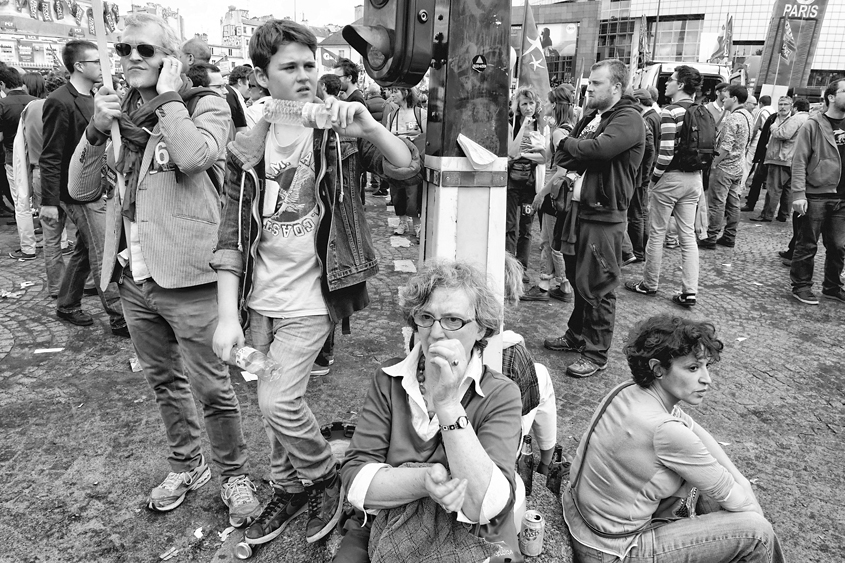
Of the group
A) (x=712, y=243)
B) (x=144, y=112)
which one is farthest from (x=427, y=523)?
(x=712, y=243)

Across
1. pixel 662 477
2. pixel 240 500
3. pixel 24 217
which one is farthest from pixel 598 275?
pixel 24 217

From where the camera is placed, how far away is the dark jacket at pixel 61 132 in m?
4.91

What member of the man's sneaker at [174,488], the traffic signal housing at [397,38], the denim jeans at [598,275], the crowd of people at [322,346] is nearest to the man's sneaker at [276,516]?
the crowd of people at [322,346]

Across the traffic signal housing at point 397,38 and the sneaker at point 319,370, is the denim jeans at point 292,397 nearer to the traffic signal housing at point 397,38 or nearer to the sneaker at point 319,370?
the traffic signal housing at point 397,38

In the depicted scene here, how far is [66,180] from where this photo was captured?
511 cm

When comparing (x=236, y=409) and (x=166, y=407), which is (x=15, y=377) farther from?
(x=236, y=409)

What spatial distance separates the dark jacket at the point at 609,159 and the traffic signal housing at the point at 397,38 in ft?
7.81

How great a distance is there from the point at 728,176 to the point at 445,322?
25.2 feet

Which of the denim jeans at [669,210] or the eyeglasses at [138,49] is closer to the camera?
the eyeglasses at [138,49]

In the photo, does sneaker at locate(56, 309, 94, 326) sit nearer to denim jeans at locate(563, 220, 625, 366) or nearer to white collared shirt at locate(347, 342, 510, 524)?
denim jeans at locate(563, 220, 625, 366)

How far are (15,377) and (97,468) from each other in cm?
158

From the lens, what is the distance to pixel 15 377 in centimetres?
429

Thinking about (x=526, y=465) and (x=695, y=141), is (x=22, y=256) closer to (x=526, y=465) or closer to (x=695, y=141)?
(x=526, y=465)

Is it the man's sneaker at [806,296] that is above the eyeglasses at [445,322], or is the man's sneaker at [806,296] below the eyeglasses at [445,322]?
below
